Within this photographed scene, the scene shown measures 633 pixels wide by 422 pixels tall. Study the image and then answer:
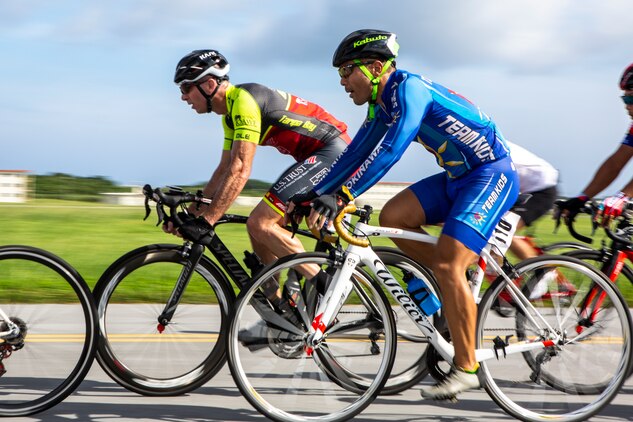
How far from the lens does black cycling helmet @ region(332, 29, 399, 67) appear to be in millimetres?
4641

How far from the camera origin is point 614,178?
5898 millimetres

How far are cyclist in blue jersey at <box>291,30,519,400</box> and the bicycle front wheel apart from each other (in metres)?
0.33

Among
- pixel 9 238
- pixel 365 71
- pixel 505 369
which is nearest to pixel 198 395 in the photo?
pixel 505 369

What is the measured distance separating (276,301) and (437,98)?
135 centimetres

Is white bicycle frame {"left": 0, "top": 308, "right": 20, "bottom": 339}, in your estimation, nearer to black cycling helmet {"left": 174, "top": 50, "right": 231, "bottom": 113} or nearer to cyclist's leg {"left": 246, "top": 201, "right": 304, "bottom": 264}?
cyclist's leg {"left": 246, "top": 201, "right": 304, "bottom": 264}

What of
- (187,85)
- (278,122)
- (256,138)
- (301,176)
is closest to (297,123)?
(278,122)

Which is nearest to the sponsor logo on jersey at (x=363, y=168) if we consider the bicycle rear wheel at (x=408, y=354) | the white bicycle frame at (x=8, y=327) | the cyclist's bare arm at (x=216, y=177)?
the bicycle rear wheel at (x=408, y=354)

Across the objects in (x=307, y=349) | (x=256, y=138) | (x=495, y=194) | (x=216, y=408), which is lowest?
(x=216, y=408)

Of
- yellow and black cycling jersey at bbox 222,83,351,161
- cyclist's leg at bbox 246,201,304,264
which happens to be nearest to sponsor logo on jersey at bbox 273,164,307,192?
cyclist's leg at bbox 246,201,304,264

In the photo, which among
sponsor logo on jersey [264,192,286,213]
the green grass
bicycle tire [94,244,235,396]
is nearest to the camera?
bicycle tire [94,244,235,396]

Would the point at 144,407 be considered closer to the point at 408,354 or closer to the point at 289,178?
the point at 408,354

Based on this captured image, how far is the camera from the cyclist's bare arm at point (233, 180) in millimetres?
5277

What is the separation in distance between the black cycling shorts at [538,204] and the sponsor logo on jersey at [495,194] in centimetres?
89

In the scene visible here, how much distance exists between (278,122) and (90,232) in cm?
982
